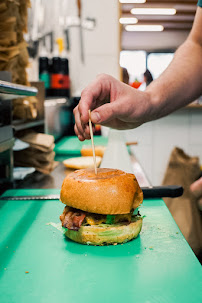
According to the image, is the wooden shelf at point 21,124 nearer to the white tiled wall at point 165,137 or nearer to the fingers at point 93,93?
the fingers at point 93,93

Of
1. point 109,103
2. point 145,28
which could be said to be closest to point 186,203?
point 109,103

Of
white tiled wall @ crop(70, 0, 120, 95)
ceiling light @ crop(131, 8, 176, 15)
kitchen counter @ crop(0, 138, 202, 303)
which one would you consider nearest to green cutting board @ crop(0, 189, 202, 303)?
kitchen counter @ crop(0, 138, 202, 303)

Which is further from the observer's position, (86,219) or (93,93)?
(93,93)

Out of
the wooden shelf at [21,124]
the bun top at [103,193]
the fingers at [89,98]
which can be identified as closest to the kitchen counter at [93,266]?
the bun top at [103,193]

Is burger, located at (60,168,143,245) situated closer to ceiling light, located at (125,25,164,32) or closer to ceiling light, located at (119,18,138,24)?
ceiling light, located at (119,18,138,24)

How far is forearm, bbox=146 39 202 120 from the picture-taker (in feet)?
4.68

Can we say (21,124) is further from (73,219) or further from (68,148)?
(73,219)

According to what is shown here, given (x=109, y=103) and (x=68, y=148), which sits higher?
(x=109, y=103)

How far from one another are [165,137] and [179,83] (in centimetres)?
370

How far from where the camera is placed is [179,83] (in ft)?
4.83

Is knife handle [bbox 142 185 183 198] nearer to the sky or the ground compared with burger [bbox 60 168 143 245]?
nearer to the ground

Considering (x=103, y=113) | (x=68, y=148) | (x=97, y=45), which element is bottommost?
(x=68, y=148)

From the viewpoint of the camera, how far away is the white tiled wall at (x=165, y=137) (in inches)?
199

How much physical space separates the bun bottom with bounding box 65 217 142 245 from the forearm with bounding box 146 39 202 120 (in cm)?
60
